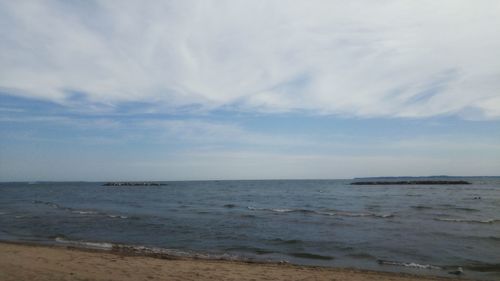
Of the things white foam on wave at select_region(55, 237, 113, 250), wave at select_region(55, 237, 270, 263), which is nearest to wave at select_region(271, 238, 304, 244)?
wave at select_region(55, 237, 270, 263)

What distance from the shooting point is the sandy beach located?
10.2m

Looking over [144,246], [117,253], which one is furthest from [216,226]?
[117,253]

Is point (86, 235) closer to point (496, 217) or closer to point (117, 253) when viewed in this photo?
point (117, 253)

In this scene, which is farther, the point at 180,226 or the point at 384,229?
the point at 180,226

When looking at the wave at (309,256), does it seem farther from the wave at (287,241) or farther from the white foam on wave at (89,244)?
the white foam on wave at (89,244)

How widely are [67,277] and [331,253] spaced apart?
9.48 metres

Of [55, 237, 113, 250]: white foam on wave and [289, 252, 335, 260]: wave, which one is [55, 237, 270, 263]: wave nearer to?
[55, 237, 113, 250]: white foam on wave

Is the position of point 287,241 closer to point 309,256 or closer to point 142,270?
point 309,256

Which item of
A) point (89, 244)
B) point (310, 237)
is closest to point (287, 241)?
point (310, 237)

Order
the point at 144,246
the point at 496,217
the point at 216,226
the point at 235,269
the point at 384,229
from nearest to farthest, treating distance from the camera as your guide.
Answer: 1. the point at 235,269
2. the point at 144,246
3. the point at 384,229
4. the point at 216,226
5. the point at 496,217

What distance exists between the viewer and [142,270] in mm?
11086

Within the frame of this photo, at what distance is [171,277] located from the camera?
10.2 meters

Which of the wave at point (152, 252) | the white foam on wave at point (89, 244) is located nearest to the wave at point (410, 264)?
the wave at point (152, 252)

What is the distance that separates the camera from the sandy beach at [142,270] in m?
10.2
